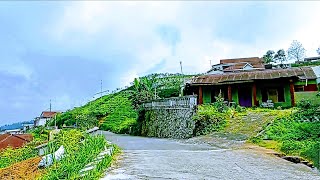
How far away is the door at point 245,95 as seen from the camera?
3064 cm

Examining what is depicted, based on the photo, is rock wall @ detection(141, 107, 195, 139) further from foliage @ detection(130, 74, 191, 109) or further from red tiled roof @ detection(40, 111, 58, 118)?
red tiled roof @ detection(40, 111, 58, 118)

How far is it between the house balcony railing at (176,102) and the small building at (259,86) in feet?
12.7

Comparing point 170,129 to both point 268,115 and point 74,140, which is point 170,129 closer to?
point 268,115

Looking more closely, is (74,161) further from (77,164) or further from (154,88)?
(154,88)

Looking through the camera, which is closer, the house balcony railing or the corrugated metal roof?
the house balcony railing

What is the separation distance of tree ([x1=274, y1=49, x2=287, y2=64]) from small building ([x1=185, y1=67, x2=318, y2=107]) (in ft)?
88.4

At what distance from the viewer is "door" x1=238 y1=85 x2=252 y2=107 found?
3064cm

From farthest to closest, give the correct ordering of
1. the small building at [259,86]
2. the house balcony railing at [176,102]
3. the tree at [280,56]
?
the tree at [280,56]
the small building at [259,86]
the house balcony railing at [176,102]

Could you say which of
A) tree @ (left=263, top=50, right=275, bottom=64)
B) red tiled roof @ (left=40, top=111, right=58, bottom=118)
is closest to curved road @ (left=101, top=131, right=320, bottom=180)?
tree @ (left=263, top=50, right=275, bottom=64)

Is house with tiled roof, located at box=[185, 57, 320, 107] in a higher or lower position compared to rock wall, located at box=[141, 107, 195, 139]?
higher

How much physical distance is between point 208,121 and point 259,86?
36.6ft

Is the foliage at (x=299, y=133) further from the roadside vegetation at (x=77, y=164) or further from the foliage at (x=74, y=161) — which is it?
the foliage at (x=74, y=161)

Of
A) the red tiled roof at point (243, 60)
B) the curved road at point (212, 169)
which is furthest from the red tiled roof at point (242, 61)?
the curved road at point (212, 169)

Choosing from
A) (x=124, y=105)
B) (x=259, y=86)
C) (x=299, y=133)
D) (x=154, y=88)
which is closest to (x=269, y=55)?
(x=124, y=105)
